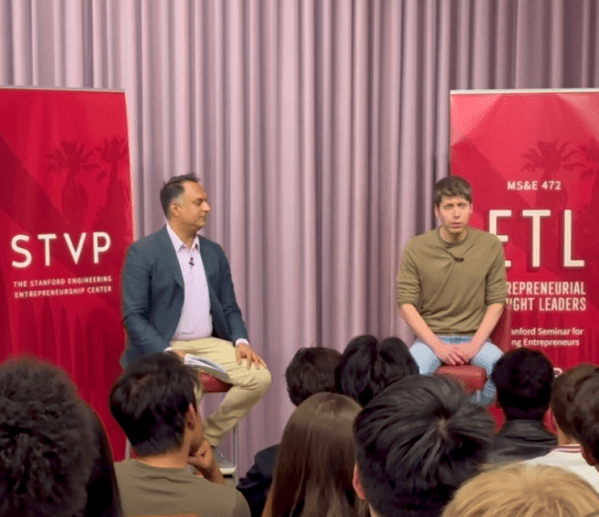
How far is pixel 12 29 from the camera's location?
4.36m

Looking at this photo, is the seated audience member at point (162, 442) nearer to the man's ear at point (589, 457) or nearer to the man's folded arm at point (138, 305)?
the man's ear at point (589, 457)

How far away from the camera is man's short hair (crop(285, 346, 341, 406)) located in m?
2.68

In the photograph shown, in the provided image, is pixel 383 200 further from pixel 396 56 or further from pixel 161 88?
pixel 161 88

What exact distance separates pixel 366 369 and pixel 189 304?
1.48m

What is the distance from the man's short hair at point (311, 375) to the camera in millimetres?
2684

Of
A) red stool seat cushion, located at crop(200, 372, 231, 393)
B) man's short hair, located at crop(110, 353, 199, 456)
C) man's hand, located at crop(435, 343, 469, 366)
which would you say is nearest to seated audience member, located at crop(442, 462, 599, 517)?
man's short hair, located at crop(110, 353, 199, 456)

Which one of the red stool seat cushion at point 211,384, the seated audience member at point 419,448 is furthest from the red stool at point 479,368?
the seated audience member at point 419,448

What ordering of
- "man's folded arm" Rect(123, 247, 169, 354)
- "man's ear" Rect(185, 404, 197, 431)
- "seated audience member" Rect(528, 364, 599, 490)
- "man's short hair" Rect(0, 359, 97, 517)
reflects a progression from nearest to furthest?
"man's short hair" Rect(0, 359, 97, 517) < "seated audience member" Rect(528, 364, 599, 490) < "man's ear" Rect(185, 404, 197, 431) < "man's folded arm" Rect(123, 247, 169, 354)

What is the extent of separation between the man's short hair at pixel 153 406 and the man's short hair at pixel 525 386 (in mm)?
1059

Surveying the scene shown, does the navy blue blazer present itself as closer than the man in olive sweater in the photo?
Yes

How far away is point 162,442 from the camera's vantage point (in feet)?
6.38

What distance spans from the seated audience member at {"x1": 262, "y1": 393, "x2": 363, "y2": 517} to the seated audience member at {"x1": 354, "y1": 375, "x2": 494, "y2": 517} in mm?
500

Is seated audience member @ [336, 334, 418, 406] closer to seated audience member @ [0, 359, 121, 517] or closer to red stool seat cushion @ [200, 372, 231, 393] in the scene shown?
red stool seat cushion @ [200, 372, 231, 393]

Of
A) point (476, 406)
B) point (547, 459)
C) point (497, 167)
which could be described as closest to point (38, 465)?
point (476, 406)
